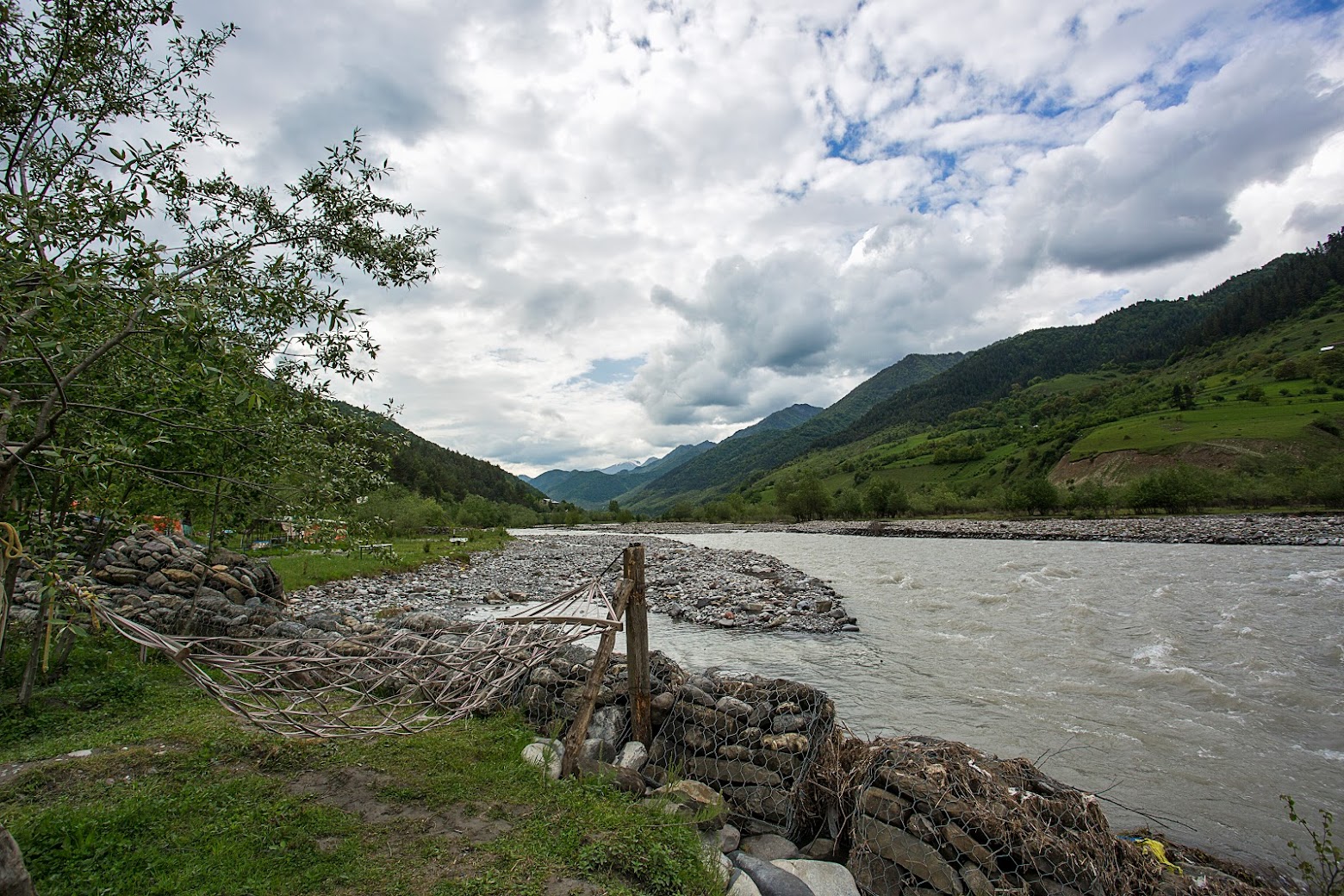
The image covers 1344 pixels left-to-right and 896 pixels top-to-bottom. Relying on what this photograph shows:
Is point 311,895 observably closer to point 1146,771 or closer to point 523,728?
point 523,728

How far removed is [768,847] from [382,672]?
A: 4273mm

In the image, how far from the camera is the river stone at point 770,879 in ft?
14.2

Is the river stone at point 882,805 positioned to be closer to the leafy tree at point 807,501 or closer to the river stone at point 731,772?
the river stone at point 731,772

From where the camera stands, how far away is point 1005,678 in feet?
36.8

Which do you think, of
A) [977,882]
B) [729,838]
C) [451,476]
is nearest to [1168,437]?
[977,882]

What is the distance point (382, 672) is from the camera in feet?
20.3

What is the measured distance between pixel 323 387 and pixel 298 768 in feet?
12.7

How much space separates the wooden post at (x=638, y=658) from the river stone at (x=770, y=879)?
2.00 m

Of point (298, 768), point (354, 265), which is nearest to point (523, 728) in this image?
point (298, 768)

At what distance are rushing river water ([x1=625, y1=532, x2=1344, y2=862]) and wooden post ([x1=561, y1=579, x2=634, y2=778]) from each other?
484cm

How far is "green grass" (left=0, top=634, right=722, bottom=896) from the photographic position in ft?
12.6

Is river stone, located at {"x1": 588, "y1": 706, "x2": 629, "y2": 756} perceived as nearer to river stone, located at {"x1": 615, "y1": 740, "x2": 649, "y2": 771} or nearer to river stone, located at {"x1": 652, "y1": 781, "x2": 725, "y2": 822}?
river stone, located at {"x1": 615, "y1": 740, "x2": 649, "y2": 771}

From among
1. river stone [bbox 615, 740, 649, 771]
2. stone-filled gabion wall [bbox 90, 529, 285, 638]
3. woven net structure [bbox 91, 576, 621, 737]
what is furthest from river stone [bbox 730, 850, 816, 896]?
stone-filled gabion wall [bbox 90, 529, 285, 638]

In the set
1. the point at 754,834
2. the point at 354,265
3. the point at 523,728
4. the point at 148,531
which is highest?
the point at 354,265
